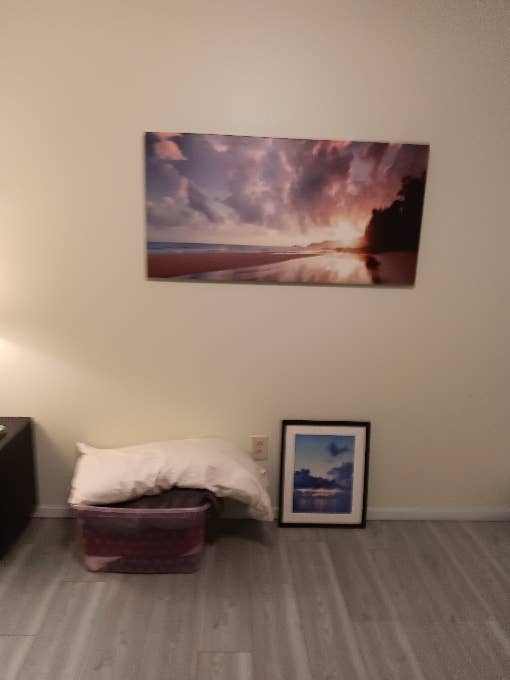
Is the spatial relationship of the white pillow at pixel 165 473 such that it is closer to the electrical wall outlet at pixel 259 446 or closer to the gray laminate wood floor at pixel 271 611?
the electrical wall outlet at pixel 259 446

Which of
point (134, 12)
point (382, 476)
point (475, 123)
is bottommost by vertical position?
point (382, 476)

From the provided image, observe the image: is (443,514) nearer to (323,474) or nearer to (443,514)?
(443,514)

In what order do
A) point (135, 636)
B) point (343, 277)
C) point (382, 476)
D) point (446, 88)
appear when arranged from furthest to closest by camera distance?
point (382, 476), point (343, 277), point (446, 88), point (135, 636)

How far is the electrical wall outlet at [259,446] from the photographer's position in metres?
2.19

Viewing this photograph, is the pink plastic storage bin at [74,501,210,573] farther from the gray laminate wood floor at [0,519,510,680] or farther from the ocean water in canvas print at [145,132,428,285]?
the ocean water in canvas print at [145,132,428,285]

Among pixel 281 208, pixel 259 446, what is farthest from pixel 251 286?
pixel 259 446

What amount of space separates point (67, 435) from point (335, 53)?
193 centimetres

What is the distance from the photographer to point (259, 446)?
220 centimetres

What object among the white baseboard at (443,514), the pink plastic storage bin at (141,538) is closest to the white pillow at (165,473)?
the pink plastic storage bin at (141,538)

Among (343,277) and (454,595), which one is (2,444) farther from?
(454,595)

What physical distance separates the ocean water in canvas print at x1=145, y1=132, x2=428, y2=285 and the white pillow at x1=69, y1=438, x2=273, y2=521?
727 millimetres

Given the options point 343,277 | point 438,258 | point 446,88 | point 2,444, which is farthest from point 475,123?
point 2,444

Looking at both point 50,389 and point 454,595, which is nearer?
point 454,595

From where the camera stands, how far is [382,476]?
229cm
